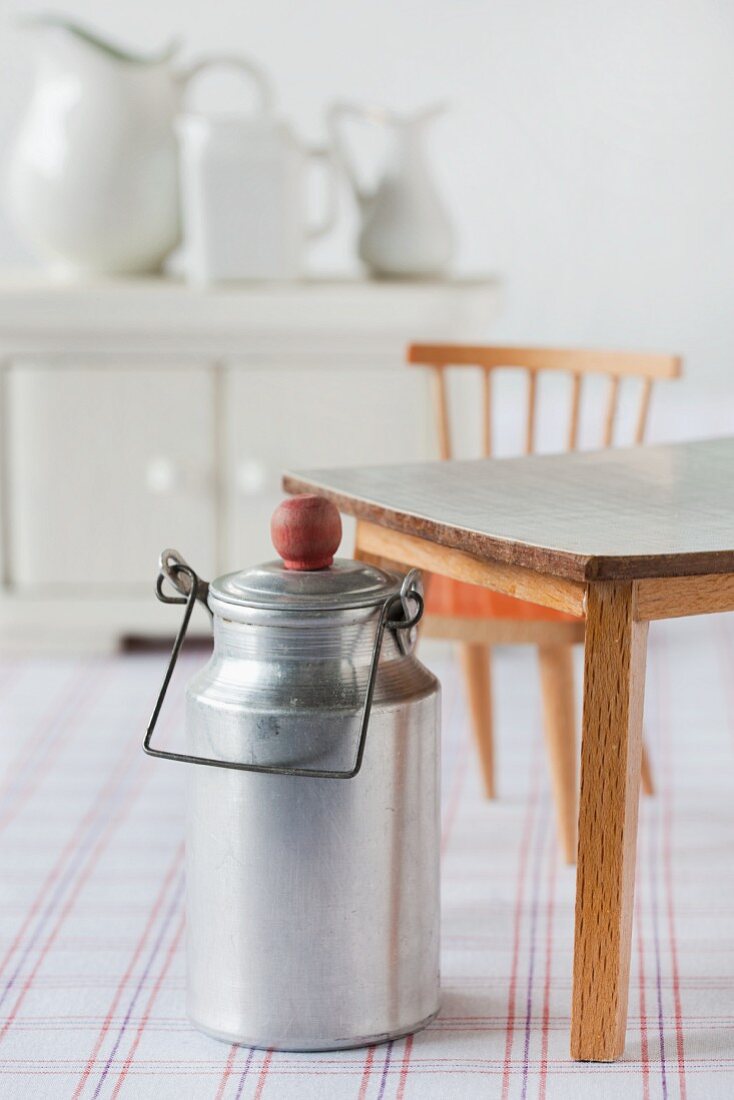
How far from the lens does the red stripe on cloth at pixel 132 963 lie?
5.56 ft

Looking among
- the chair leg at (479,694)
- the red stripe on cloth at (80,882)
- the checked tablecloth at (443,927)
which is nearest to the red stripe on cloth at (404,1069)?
the checked tablecloth at (443,927)

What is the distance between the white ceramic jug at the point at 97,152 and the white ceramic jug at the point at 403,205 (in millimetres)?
358

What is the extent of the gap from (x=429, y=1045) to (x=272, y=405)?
177 centimetres

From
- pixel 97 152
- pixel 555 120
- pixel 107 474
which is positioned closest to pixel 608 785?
pixel 107 474

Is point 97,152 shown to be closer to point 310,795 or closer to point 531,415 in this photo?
point 531,415

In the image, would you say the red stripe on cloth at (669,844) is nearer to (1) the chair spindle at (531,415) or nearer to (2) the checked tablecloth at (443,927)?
(2) the checked tablecloth at (443,927)

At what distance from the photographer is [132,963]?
1.95 metres

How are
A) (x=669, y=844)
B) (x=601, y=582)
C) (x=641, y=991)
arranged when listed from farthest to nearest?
1. (x=669, y=844)
2. (x=641, y=991)
3. (x=601, y=582)

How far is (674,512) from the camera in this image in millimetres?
1698

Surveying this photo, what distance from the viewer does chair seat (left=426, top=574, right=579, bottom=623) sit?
2.16 meters

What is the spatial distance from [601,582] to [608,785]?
0.20 metres

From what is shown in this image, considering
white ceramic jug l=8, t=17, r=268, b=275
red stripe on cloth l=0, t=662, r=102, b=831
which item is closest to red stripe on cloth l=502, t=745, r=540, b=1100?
red stripe on cloth l=0, t=662, r=102, b=831

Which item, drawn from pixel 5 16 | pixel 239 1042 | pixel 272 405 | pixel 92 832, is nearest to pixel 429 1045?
pixel 239 1042

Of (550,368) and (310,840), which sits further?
(550,368)
